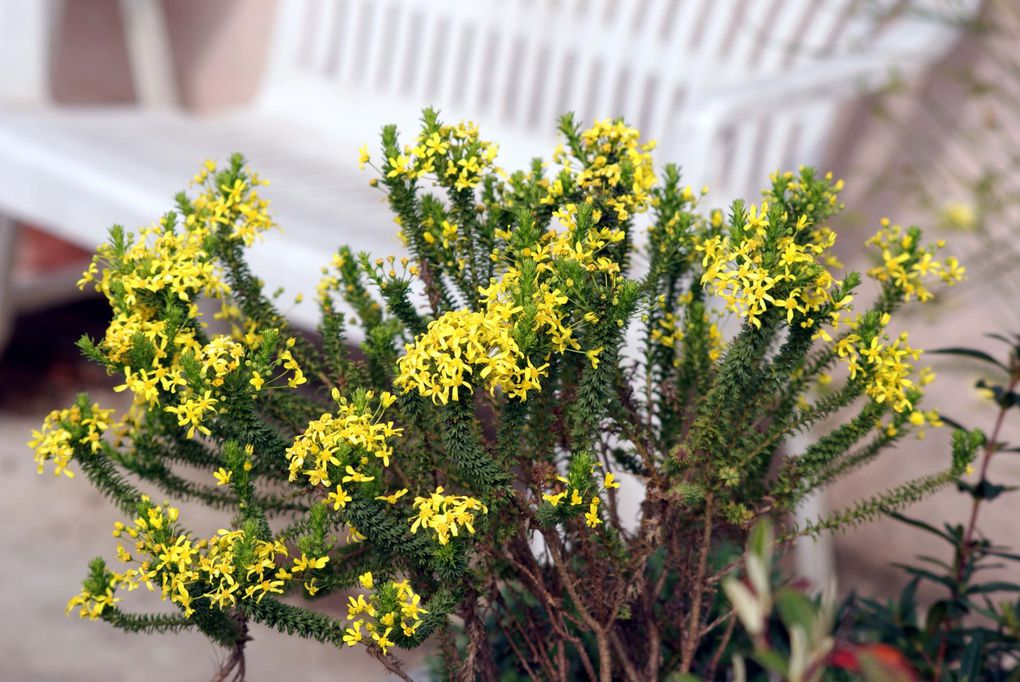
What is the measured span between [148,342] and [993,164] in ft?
7.91

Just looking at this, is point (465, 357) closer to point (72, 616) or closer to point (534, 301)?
point (534, 301)

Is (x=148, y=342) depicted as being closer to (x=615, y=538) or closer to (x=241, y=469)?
(x=241, y=469)

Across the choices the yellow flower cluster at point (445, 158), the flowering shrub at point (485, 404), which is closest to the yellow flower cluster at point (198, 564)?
the flowering shrub at point (485, 404)

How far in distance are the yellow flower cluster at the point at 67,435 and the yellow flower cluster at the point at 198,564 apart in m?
0.06

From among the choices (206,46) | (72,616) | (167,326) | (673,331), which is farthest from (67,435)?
(206,46)

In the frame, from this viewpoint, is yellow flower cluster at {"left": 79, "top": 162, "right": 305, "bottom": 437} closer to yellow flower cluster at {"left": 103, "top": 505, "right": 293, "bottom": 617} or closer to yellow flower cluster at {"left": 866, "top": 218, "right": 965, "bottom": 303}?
yellow flower cluster at {"left": 103, "top": 505, "right": 293, "bottom": 617}

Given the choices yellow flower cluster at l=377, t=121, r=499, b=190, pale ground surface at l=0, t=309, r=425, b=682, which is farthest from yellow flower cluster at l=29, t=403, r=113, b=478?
pale ground surface at l=0, t=309, r=425, b=682

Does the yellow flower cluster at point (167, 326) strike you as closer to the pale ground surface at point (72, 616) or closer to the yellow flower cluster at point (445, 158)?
the yellow flower cluster at point (445, 158)

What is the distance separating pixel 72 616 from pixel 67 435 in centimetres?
146

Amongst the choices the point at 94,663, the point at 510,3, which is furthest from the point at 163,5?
the point at 94,663

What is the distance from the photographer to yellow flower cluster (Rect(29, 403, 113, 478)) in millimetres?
742

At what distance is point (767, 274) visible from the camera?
72 cm

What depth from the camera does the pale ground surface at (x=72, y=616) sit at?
76.4 inches

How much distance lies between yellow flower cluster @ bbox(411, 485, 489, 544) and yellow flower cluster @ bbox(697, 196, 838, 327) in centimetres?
21
